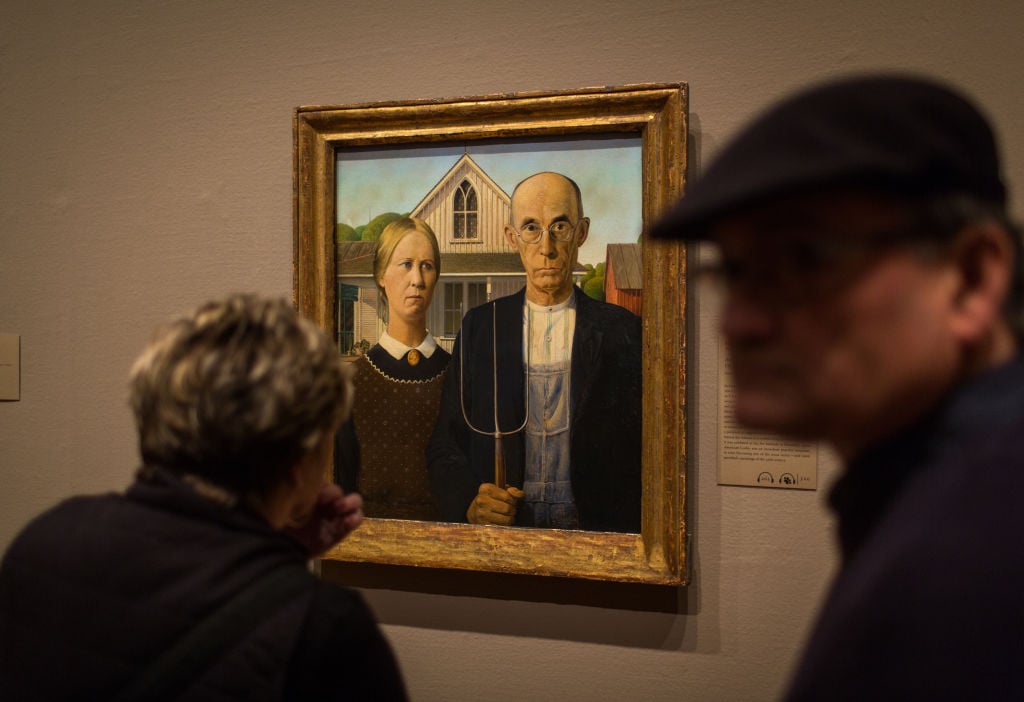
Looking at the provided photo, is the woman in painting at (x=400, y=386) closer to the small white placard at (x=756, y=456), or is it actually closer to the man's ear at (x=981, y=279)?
the small white placard at (x=756, y=456)

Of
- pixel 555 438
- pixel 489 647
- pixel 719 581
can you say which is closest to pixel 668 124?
pixel 555 438

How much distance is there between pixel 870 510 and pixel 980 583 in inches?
4.8

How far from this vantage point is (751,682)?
1564 millimetres

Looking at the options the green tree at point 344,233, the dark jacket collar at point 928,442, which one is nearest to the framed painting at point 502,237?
the green tree at point 344,233

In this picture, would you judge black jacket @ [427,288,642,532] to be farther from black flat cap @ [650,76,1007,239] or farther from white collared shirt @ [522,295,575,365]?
black flat cap @ [650,76,1007,239]

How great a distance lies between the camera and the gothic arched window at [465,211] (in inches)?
65.5

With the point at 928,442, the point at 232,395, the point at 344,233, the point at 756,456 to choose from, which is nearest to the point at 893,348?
the point at 928,442

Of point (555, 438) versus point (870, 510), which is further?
point (555, 438)

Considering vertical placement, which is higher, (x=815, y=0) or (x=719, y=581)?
(x=815, y=0)

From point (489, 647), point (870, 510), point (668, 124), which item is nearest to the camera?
point (870, 510)

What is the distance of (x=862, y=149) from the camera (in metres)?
0.50

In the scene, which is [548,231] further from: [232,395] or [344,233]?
[232,395]

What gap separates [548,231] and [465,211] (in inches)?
A: 7.6

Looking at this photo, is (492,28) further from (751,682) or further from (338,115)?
(751,682)
